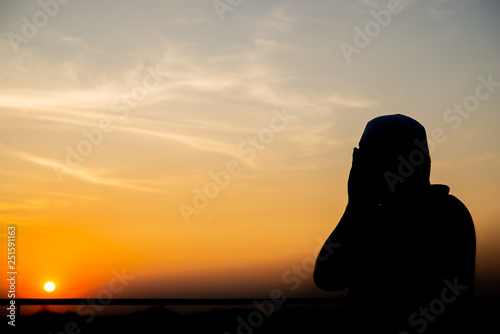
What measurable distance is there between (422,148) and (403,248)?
34 centimetres

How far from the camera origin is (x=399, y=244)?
1415 millimetres

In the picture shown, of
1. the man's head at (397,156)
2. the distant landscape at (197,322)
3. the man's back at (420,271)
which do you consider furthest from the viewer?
the distant landscape at (197,322)

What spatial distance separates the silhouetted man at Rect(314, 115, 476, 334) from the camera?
1.36 m

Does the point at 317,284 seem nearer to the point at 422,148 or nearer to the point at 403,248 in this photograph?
the point at 403,248

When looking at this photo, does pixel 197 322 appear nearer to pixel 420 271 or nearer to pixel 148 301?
pixel 148 301

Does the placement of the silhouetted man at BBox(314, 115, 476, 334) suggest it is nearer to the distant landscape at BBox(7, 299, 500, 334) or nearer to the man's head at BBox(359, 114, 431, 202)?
the man's head at BBox(359, 114, 431, 202)

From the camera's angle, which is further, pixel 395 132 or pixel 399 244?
pixel 395 132

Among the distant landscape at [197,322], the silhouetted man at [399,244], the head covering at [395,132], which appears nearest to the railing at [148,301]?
the distant landscape at [197,322]

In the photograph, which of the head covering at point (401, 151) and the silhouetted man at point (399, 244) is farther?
the head covering at point (401, 151)

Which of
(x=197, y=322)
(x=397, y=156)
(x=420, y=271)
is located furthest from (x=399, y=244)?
(x=197, y=322)

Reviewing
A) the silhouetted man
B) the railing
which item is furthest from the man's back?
the railing

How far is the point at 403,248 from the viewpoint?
4.62 feet

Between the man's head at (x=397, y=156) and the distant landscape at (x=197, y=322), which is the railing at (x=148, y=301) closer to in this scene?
the distant landscape at (x=197, y=322)

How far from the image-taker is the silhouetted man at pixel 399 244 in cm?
136
